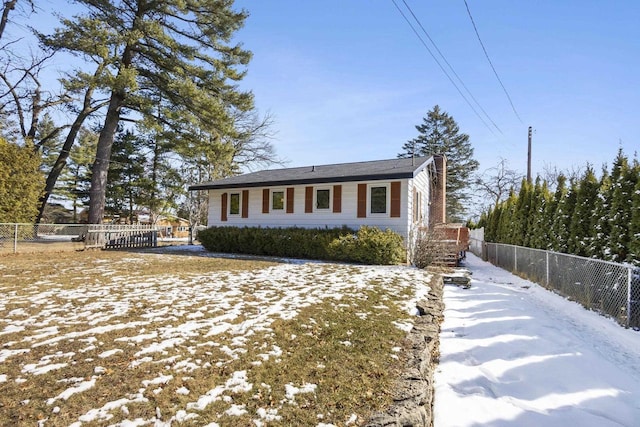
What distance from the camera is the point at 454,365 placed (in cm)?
384

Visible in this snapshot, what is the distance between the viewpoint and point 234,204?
15961mm

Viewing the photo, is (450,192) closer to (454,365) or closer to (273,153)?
(273,153)

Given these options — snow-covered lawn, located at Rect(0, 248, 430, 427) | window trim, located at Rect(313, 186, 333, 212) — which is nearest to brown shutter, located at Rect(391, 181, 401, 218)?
window trim, located at Rect(313, 186, 333, 212)

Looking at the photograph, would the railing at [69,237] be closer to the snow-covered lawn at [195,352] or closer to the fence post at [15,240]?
the fence post at [15,240]

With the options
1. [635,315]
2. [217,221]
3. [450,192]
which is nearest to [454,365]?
[635,315]

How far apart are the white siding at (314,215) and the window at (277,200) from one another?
0.60 ft

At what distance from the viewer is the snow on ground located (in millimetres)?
2838

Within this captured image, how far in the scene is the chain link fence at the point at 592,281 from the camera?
194 inches

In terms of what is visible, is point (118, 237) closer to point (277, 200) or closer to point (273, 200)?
point (273, 200)

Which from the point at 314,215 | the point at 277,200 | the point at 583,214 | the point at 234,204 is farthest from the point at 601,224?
the point at 234,204

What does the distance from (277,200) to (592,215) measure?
35.9 ft

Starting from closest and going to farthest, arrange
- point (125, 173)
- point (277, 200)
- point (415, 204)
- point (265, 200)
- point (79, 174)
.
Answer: point (415, 204) → point (277, 200) → point (265, 200) → point (125, 173) → point (79, 174)

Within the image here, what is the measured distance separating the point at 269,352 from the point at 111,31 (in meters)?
17.9

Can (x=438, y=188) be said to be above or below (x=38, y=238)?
above
